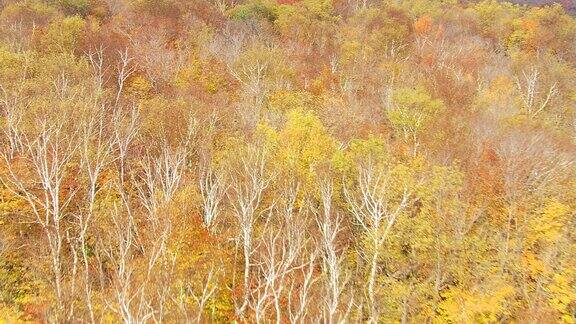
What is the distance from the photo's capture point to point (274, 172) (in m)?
25.8

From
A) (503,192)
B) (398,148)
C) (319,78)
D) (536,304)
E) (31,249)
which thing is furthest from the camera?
(319,78)

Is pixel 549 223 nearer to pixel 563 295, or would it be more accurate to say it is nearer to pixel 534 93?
pixel 563 295

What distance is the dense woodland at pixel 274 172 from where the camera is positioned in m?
20.3

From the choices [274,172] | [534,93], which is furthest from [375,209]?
[534,93]

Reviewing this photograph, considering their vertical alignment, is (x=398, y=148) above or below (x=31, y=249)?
above

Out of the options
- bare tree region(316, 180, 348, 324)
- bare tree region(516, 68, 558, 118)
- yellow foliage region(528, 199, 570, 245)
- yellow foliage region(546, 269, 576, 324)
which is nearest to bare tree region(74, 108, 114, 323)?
bare tree region(316, 180, 348, 324)

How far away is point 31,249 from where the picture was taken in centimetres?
2383

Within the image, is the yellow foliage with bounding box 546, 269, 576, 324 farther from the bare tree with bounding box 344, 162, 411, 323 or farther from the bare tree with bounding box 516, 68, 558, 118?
the bare tree with bounding box 516, 68, 558, 118

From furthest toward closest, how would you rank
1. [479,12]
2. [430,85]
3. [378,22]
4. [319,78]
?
1. [479,12]
2. [378,22]
3. [319,78]
4. [430,85]

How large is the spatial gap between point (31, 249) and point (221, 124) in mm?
19318

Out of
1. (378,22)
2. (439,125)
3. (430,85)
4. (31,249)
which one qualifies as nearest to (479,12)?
(378,22)

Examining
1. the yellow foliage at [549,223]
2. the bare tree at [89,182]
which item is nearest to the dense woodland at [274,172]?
the yellow foliage at [549,223]

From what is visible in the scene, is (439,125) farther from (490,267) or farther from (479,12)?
(479,12)

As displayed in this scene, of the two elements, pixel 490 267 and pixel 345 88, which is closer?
pixel 490 267
